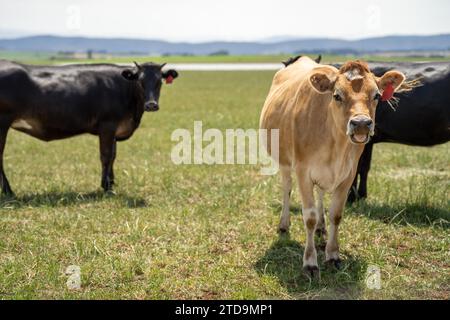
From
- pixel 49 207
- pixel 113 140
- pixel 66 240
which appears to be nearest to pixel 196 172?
pixel 113 140

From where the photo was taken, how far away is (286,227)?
657 cm

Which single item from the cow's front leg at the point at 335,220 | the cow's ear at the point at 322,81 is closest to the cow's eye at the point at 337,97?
the cow's ear at the point at 322,81

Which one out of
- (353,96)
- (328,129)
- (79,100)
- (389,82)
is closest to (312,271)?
(328,129)

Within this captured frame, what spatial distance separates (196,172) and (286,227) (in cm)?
348

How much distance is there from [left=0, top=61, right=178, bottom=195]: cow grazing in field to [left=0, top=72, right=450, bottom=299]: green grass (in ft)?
3.00

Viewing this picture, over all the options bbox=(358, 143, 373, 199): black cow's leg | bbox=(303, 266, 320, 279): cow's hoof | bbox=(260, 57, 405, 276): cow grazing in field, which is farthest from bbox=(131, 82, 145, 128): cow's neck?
bbox=(303, 266, 320, 279): cow's hoof

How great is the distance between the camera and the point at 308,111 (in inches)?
206

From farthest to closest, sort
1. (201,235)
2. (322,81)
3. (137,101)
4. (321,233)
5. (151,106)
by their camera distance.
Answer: (137,101)
(151,106)
(321,233)
(201,235)
(322,81)

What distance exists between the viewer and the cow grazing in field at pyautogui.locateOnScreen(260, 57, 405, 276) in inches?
181

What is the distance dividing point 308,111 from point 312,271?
1628mm

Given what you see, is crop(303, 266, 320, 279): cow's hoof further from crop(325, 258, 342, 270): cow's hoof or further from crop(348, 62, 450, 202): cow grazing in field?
crop(348, 62, 450, 202): cow grazing in field

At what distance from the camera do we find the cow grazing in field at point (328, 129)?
4586mm

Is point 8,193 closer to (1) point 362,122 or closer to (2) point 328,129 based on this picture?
(2) point 328,129
